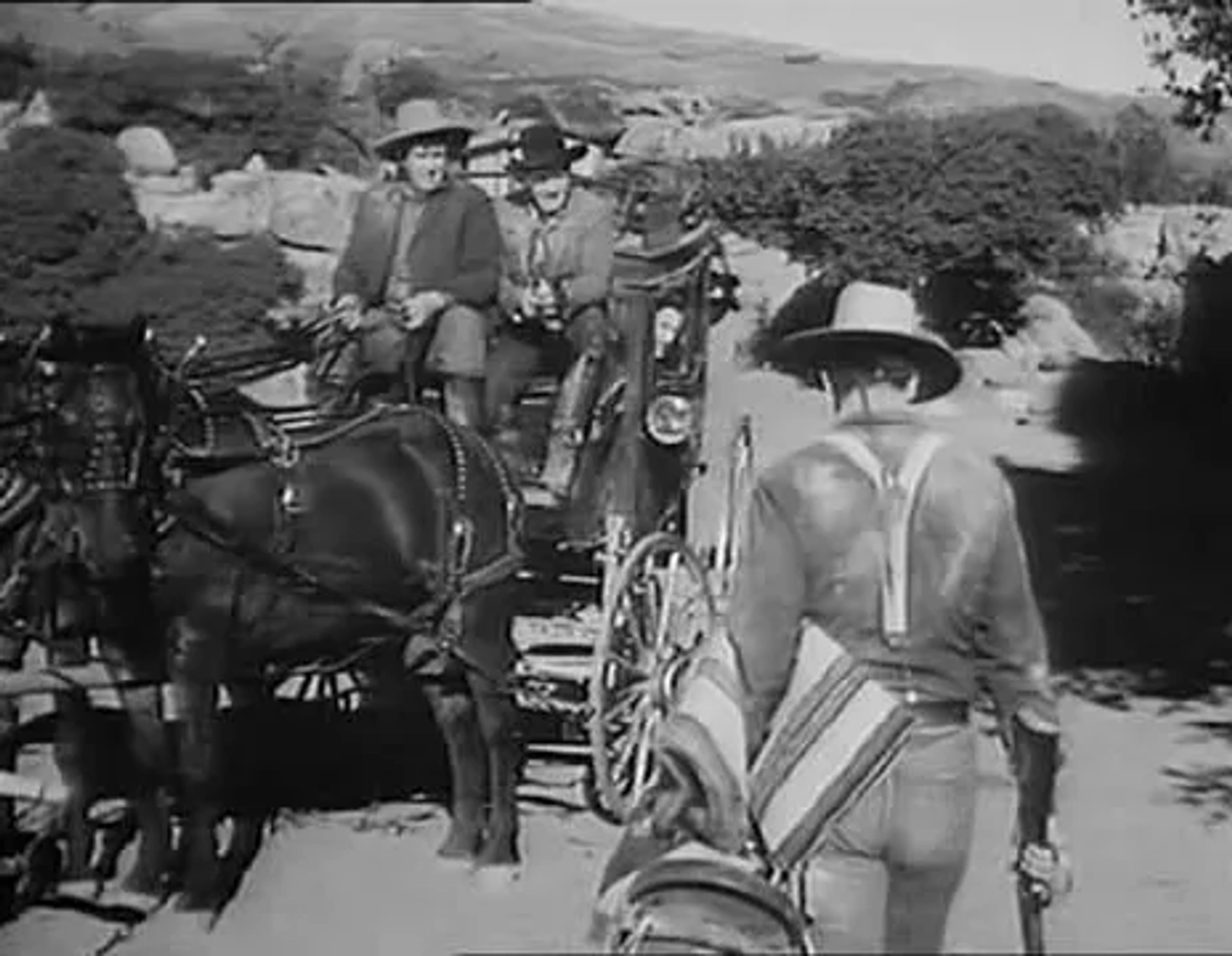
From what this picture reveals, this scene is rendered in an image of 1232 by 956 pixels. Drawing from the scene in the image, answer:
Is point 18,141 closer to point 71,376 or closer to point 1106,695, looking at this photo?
point 71,376

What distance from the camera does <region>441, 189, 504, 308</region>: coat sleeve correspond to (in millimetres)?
3869

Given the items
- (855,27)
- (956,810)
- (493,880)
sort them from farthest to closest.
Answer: (493,880), (855,27), (956,810)

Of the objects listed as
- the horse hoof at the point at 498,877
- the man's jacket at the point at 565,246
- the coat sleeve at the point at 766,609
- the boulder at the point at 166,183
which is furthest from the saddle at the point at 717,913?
the boulder at the point at 166,183

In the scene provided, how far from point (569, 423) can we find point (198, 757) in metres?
0.81

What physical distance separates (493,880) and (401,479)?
0.64 meters

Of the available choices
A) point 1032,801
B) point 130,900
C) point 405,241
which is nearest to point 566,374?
point 405,241

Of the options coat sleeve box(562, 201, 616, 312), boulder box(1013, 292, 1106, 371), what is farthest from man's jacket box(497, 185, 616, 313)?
boulder box(1013, 292, 1106, 371)

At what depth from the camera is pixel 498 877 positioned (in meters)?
4.05

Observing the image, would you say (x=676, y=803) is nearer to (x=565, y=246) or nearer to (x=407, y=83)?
(x=565, y=246)

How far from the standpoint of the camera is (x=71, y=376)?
3.97 metres

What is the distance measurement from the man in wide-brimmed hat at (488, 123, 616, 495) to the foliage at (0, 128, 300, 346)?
315 millimetres

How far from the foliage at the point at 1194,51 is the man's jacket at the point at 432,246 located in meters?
0.95

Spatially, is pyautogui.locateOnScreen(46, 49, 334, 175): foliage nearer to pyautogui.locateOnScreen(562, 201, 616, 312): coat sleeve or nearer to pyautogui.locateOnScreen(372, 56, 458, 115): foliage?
pyautogui.locateOnScreen(372, 56, 458, 115): foliage

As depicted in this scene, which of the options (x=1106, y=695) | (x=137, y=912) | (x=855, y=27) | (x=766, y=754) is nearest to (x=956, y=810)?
(x=766, y=754)
